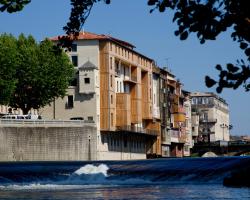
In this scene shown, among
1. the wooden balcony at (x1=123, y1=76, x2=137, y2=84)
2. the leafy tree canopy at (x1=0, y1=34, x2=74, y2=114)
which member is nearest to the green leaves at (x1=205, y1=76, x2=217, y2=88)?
the leafy tree canopy at (x1=0, y1=34, x2=74, y2=114)

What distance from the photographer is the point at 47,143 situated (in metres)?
81.3

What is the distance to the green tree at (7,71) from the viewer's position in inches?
3093

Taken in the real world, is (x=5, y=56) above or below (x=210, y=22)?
above

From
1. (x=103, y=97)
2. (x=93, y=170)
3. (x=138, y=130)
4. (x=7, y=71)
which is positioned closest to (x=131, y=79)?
(x=138, y=130)

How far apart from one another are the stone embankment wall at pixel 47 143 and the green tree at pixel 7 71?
347cm

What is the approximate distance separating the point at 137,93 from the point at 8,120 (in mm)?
29738

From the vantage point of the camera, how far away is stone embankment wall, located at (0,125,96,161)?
77625 mm

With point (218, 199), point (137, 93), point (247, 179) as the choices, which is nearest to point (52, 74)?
point (137, 93)

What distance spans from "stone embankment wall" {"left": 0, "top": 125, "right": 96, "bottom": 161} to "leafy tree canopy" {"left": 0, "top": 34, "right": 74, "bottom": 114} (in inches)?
207

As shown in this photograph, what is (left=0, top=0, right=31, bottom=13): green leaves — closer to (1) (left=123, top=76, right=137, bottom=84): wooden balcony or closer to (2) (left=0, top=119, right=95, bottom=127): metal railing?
(2) (left=0, top=119, right=95, bottom=127): metal railing

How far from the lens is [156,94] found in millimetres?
117312

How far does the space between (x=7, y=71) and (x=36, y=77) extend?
18.8 feet

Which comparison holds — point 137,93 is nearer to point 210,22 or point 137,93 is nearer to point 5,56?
point 5,56

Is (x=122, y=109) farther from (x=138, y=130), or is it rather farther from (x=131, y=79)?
(x=131, y=79)
